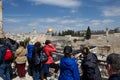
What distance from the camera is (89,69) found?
5.49 m

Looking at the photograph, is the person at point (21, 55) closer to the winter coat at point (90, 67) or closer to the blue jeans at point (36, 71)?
the blue jeans at point (36, 71)

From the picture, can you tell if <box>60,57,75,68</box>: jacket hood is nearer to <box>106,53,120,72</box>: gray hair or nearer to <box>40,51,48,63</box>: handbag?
<box>106,53,120,72</box>: gray hair

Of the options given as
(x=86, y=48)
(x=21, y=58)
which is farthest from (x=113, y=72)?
(x=21, y=58)

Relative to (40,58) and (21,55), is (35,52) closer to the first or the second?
(40,58)

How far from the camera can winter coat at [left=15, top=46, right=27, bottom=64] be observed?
8.11 metres

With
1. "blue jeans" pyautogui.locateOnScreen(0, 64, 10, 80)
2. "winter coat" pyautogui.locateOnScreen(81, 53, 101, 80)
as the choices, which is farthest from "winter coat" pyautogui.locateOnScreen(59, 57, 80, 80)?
"blue jeans" pyautogui.locateOnScreen(0, 64, 10, 80)

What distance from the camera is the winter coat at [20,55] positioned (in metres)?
8.11

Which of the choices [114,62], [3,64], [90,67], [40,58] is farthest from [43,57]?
[114,62]

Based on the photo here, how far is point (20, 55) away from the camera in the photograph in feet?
26.8

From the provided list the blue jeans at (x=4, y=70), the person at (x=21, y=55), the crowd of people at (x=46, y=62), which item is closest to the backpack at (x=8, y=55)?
the crowd of people at (x=46, y=62)

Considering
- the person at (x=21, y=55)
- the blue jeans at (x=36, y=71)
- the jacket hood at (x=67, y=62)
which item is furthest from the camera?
the person at (x=21, y=55)

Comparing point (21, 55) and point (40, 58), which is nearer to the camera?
point (40, 58)

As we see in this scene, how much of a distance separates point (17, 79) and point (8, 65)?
143cm

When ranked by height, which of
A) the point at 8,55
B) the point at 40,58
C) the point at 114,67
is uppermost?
the point at 114,67
